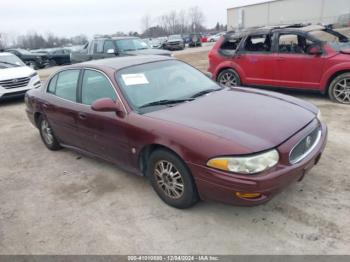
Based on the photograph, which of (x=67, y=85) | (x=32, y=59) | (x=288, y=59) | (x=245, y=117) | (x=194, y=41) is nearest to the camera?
(x=245, y=117)

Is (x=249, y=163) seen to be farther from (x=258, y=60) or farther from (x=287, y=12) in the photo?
(x=287, y=12)

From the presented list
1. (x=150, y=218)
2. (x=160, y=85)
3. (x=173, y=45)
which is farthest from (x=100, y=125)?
(x=173, y=45)

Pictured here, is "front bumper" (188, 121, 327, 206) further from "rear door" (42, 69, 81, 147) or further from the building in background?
the building in background

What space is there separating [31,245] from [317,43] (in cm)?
649

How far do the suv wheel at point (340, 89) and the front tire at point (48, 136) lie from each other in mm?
5605

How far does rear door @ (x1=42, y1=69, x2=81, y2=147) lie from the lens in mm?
4520

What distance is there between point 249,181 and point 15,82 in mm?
9261

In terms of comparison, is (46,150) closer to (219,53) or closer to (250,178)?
(250,178)

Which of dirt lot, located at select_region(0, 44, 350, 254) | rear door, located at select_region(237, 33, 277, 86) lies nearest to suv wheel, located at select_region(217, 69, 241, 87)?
rear door, located at select_region(237, 33, 277, 86)

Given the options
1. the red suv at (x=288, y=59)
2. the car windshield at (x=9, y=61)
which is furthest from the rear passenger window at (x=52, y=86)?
the car windshield at (x=9, y=61)

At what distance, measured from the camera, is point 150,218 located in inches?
133

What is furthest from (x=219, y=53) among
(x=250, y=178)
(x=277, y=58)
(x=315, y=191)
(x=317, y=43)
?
(x=250, y=178)

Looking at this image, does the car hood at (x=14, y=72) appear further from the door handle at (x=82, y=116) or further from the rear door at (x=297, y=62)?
the rear door at (x=297, y=62)

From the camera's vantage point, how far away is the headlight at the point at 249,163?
2.78 m
